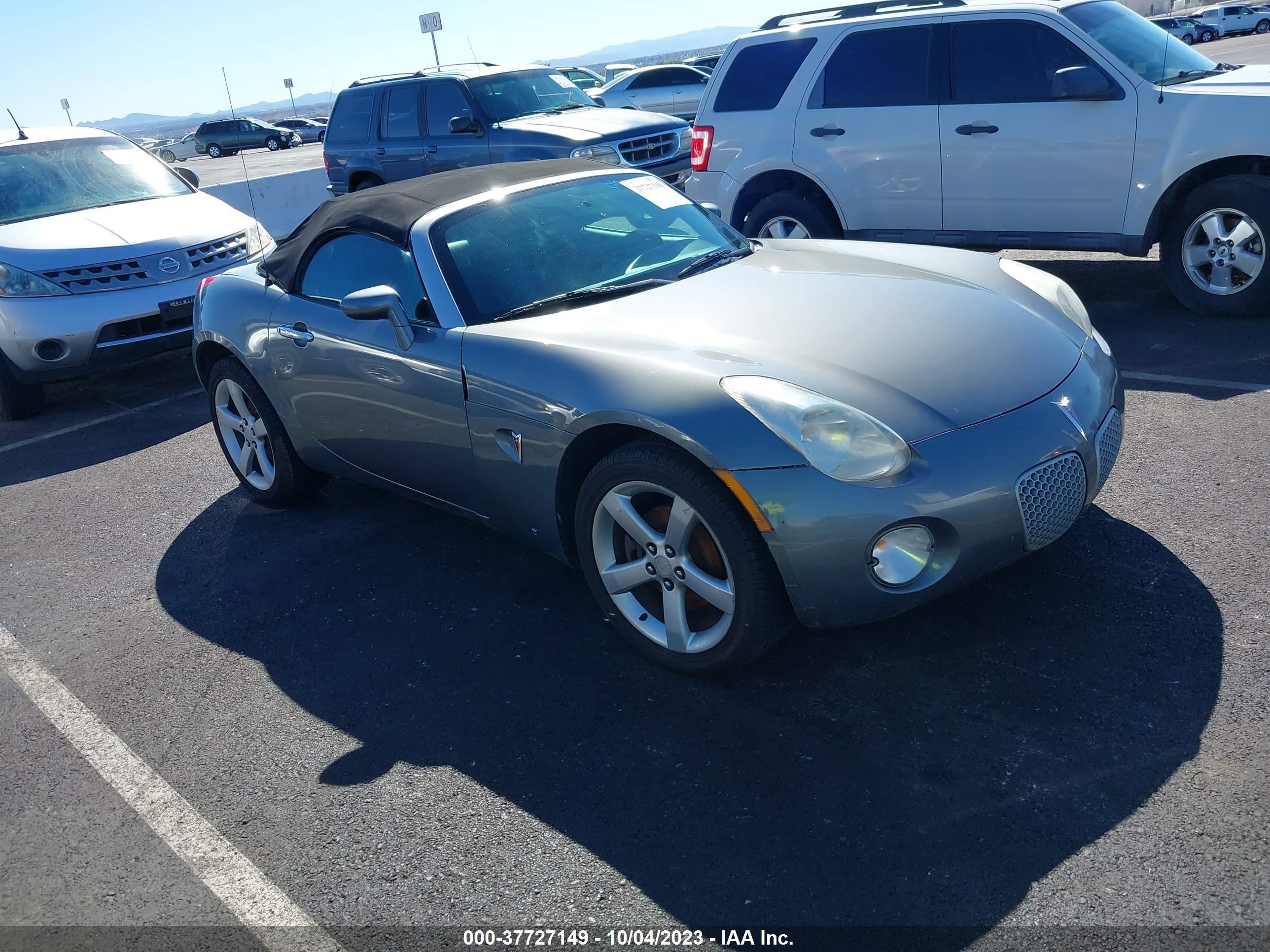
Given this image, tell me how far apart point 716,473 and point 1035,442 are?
3.10 ft

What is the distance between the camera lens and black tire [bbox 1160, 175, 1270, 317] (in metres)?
6.16

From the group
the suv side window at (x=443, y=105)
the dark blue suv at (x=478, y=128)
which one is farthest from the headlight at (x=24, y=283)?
the suv side window at (x=443, y=105)

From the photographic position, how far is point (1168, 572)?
3.64 metres

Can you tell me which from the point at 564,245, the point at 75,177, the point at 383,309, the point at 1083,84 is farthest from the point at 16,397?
the point at 1083,84

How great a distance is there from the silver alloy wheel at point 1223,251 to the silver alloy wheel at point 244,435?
541cm

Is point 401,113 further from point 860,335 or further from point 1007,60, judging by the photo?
point 860,335

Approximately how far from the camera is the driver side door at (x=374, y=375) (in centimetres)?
396

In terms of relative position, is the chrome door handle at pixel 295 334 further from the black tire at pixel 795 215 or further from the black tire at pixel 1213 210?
the black tire at pixel 1213 210

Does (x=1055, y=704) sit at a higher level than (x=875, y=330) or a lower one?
lower

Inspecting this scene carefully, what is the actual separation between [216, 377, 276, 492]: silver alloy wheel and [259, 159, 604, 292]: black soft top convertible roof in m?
0.64

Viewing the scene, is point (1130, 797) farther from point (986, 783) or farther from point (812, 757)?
point (812, 757)

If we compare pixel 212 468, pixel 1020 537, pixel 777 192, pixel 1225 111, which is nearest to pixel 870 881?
pixel 1020 537

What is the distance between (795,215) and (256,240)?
4.16 m

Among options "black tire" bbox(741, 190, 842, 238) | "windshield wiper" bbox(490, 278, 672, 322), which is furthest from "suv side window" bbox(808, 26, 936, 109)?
"windshield wiper" bbox(490, 278, 672, 322)
